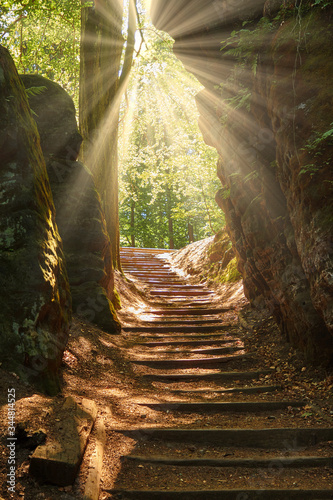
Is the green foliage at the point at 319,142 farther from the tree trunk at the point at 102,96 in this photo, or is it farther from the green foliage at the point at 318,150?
the tree trunk at the point at 102,96

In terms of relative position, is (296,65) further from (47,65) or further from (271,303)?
(47,65)

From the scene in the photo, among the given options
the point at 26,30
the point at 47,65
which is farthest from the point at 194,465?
the point at 26,30

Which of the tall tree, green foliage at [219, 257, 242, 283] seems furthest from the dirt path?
the tall tree

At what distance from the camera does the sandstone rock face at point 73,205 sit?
6.82 m

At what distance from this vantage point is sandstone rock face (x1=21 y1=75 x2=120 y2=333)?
682 centimetres

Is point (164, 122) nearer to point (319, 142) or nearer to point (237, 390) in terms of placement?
point (319, 142)

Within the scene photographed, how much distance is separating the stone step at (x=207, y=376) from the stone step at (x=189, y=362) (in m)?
0.42

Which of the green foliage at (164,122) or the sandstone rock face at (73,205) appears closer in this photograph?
the sandstone rock face at (73,205)

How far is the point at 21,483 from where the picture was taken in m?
2.54


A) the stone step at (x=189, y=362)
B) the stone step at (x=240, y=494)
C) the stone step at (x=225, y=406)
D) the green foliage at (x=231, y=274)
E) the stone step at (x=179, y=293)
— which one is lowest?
the stone step at (x=240, y=494)

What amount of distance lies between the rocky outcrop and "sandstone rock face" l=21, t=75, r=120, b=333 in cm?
315

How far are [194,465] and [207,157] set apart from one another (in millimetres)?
13274

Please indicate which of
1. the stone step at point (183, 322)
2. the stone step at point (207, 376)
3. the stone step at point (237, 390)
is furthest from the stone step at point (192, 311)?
the stone step at point (237, 390)

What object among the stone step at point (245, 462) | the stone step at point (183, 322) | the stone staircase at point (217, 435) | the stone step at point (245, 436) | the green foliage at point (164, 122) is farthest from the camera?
the green foliage at point (164, 122)
